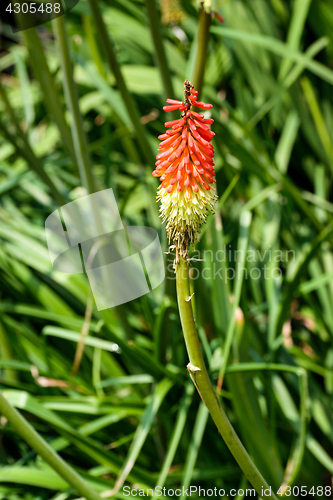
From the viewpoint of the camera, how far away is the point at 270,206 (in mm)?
1284

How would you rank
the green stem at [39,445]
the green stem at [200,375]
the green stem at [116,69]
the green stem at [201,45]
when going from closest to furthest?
the green stem at [200,375] → the green stem at [39,445] → the green stem at [201,45] → the green stem at [116,69]

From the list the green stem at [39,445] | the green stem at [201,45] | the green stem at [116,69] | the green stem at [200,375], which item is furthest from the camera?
the green stem at [116,69]

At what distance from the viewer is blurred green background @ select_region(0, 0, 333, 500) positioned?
0.95 meters

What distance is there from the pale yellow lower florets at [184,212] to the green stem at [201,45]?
444 mm

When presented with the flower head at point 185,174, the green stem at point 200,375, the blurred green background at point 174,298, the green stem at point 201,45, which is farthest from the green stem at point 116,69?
the green stem at point 200,375

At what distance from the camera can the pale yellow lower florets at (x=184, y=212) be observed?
46 centimetres

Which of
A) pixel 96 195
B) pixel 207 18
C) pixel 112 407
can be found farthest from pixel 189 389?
pixel 207 18

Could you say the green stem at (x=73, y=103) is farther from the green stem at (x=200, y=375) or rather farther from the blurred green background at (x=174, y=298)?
the green stem at (x=200, y=375)

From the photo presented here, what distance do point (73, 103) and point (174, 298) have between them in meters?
0.52

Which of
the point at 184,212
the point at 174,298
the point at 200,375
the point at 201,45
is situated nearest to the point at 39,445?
the point at 200,375

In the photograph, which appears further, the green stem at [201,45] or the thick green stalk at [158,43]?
the thick green stalk at [158,43]

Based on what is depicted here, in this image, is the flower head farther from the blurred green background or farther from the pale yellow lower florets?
the blurred green background

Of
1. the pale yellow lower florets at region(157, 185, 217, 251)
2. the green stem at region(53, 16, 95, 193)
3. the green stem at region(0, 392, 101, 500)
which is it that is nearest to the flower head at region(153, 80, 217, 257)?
the pale yellow lower florets at region(157, 185, 217, 251)

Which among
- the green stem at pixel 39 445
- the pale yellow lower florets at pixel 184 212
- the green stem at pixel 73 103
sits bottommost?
the green stem at pixel 39 445
